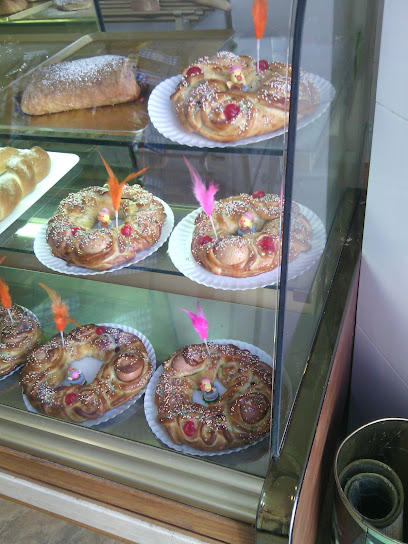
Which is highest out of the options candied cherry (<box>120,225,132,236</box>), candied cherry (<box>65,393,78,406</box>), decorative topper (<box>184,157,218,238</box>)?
decorative topper (<box>184,157,218,238</box>)

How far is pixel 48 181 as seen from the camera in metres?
1.27

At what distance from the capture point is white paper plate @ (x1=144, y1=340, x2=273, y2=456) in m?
0.86

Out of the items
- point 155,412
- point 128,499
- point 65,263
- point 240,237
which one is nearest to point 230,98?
point 240,237

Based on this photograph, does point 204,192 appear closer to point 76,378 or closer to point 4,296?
point 76,378

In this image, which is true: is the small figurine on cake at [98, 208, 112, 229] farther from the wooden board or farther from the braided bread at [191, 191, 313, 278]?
the wooden board

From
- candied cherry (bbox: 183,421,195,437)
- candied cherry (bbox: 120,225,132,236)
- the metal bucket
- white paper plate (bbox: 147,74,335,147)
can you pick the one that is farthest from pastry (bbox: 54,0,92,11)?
the metal bucket

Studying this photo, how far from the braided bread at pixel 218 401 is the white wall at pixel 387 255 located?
312mm

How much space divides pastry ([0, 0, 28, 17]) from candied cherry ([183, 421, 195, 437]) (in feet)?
3.56

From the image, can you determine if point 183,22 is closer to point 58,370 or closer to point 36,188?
point 36,188

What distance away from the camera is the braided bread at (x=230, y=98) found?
0.95m

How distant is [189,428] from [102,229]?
1.55ft

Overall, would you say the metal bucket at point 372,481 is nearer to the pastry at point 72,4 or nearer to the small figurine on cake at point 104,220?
the small figurine on cake at point 104,220

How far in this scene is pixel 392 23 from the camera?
0.78 meters

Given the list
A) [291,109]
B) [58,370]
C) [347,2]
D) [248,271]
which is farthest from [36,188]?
[291,109]
